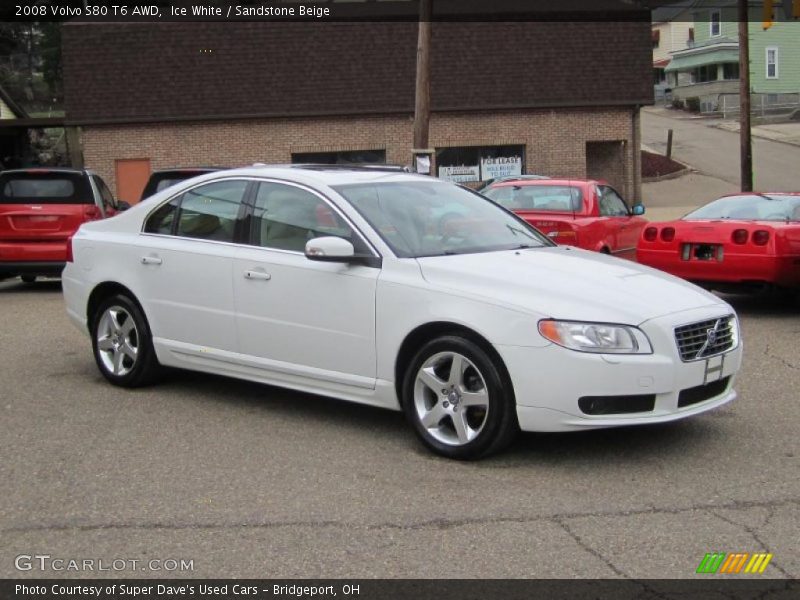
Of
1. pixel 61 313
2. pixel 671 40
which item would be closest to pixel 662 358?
pixel 61 313

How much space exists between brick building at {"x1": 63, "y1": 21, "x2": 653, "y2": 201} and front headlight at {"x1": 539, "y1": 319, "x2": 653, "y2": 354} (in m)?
25.9

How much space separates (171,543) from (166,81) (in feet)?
90.2

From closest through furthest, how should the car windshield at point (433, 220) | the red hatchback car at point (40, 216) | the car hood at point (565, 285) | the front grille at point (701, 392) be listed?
1. the car hood at point (565, 285)
2. the front grille at point (701, 392)
3. the car windshield at point (433, 220)
4. the red hatchback car at point (40, 216)

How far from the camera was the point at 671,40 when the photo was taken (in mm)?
76312

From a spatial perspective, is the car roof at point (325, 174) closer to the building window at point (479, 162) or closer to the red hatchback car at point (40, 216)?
the red hatchback car at point (40, 216)

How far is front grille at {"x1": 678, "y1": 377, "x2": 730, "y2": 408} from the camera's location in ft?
18.0

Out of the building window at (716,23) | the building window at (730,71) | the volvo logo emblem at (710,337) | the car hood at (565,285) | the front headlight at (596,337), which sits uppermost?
the building window at (716,23)

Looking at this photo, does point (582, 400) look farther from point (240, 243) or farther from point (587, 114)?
point (587, 114)

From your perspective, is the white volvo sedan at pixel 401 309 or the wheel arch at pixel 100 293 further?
the wheel arch at pixel 100 293

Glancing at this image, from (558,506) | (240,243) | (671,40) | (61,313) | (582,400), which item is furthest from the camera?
(671,40)

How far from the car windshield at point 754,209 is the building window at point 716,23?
186 feet

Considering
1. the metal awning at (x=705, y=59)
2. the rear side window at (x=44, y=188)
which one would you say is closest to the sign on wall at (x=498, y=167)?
the rear side window at (x=44, y=188)

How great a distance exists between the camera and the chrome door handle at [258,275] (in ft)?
21.2

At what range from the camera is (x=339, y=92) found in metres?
30.5
